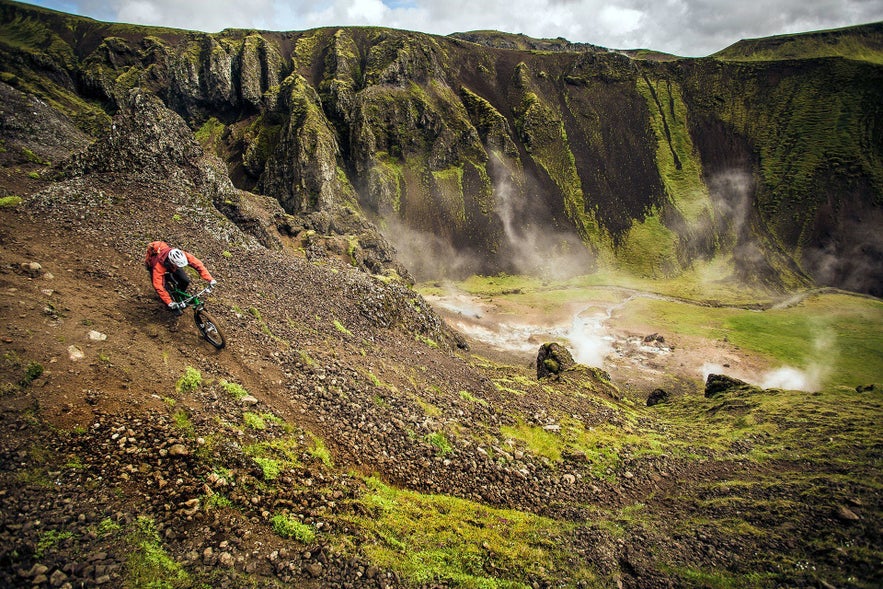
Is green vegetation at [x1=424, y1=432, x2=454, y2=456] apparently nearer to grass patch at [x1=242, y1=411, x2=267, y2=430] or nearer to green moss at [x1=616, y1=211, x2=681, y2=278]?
grass patch at [x1=242, y1=411, x2=267, y2=430]

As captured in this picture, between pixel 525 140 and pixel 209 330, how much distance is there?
4887 inches

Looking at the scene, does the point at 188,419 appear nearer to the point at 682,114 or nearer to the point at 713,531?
the point at 713,531

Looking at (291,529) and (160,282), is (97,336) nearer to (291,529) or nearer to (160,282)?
(160,282)

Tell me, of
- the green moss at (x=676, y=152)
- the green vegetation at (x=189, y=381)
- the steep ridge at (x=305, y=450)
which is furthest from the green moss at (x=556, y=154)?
the green vegetation at (x=189, y=381)

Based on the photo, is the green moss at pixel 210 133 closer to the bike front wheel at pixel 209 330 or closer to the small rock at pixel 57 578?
the bike front wheel at pixel 209 330

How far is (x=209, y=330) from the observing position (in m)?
12.5

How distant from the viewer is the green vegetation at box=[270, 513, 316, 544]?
8.00m

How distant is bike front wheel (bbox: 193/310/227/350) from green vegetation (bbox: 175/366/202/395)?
1581 millimetres

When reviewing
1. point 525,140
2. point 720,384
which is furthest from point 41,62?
point 720,384

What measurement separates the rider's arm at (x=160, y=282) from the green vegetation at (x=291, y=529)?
7.55 metres

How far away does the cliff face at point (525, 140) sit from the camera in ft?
320

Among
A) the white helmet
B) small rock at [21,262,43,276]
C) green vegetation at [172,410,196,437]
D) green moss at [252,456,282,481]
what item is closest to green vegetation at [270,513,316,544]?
green moss at [252,456,282,481]

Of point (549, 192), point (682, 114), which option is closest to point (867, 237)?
point (682, 114)

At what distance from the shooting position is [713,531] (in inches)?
475
